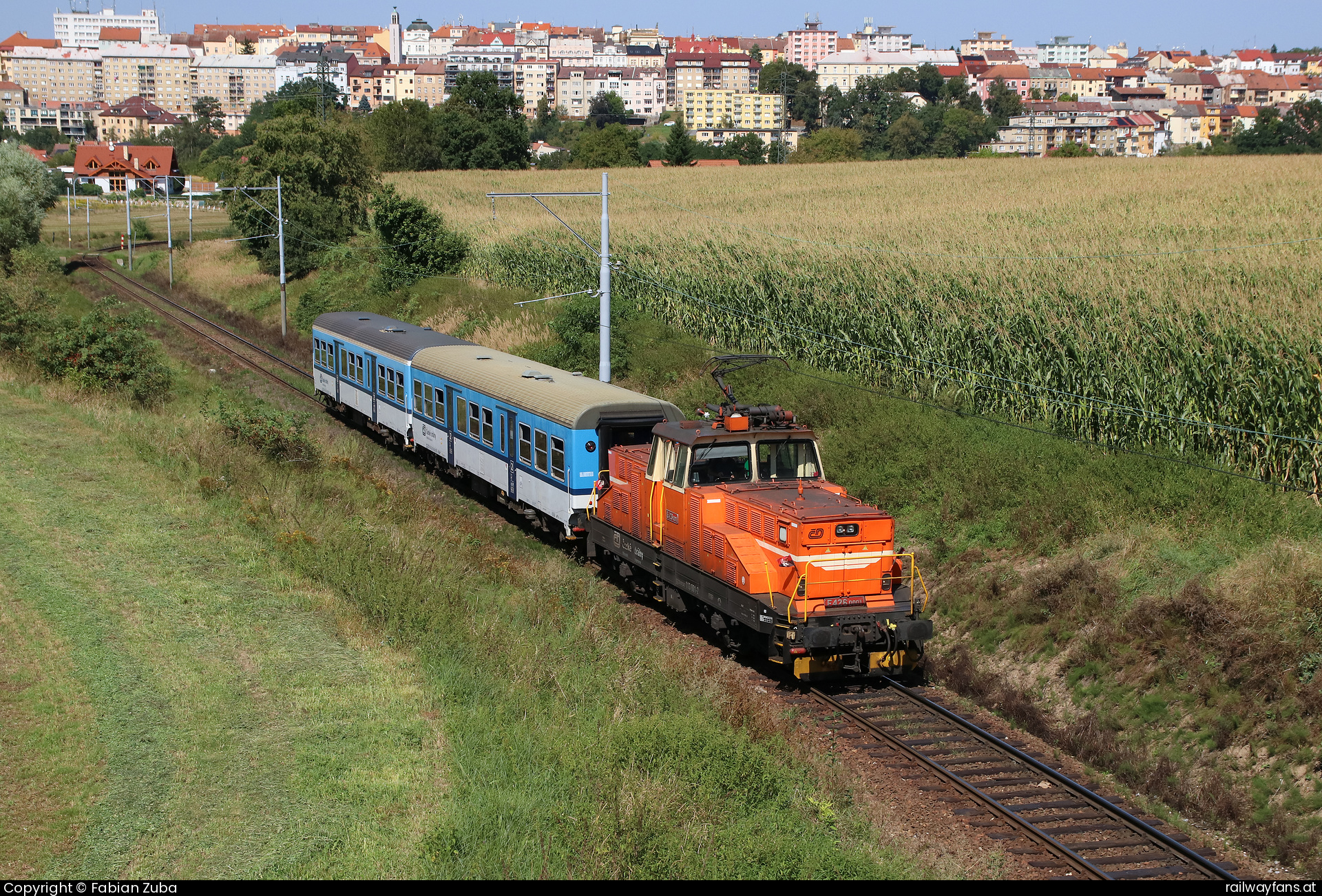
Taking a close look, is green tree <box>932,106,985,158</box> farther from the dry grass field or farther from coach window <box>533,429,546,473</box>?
coach window <box>533,429,546,473</box>

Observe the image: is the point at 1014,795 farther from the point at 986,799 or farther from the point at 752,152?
the point at 752,152

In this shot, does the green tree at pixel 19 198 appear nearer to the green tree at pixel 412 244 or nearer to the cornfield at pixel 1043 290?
the green tree at pixel 412 244

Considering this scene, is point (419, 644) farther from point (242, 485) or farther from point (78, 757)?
point (242, 485)

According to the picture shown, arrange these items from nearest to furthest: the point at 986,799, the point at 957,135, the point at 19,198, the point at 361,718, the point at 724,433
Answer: the point at 986,799 → the point at 361,718 → the point at 724,433 → the point at 19,198 → the point at 957,135

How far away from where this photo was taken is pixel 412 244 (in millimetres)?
50094

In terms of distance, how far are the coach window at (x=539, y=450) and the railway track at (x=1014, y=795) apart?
25.9ft

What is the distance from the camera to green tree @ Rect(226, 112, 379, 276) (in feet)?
193

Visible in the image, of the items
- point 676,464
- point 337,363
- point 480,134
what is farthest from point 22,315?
point 480,134

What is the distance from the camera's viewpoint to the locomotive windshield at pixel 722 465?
16703mm

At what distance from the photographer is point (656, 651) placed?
16422 mm

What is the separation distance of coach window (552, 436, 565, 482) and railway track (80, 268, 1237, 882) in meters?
7.03
